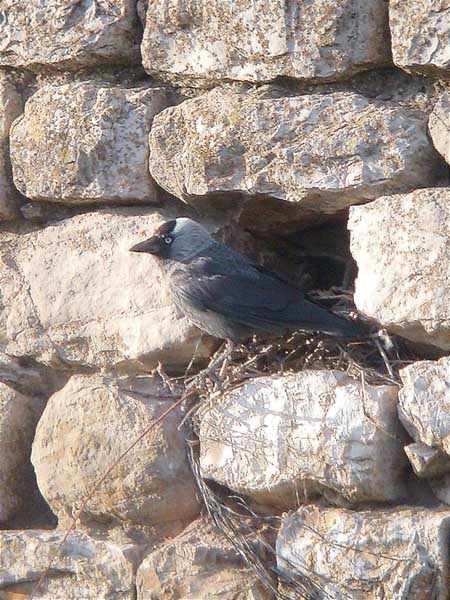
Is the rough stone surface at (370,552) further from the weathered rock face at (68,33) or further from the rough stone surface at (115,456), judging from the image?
the weathered rock face at (68,33)

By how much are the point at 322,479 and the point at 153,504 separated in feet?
1.85

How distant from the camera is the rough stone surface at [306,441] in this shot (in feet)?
9.70

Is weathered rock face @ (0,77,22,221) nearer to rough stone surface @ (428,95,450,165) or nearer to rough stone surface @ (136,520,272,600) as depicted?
rough stone surface @ (136,520,272,600)

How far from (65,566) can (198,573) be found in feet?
1.42

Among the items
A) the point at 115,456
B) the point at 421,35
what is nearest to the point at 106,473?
the point at 115,456

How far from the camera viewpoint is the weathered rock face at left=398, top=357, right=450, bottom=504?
2.84m

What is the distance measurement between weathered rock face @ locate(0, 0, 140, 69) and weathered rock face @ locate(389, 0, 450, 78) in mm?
884

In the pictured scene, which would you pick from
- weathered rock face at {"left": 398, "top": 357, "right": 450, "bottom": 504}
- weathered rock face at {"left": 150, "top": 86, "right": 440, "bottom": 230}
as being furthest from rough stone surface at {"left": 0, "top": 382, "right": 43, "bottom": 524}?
weathered rock face at {"left": 398, "top": 357, "right": 450, "bottom": 504}

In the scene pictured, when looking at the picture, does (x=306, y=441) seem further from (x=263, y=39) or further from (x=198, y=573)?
(x=263, y=39)

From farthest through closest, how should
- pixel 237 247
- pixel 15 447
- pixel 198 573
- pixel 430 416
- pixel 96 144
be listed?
pixel 237 247
pixel 15 447
pixel 96 144
pixel 198 573
pixel 430 416

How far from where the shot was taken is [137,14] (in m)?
3.49

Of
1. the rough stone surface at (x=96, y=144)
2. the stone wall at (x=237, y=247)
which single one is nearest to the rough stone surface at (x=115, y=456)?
the stone wall at (x=237, y=247)

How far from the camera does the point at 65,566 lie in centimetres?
334

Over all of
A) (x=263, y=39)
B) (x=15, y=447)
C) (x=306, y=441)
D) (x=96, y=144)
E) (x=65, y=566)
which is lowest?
(x=65, y=566)
